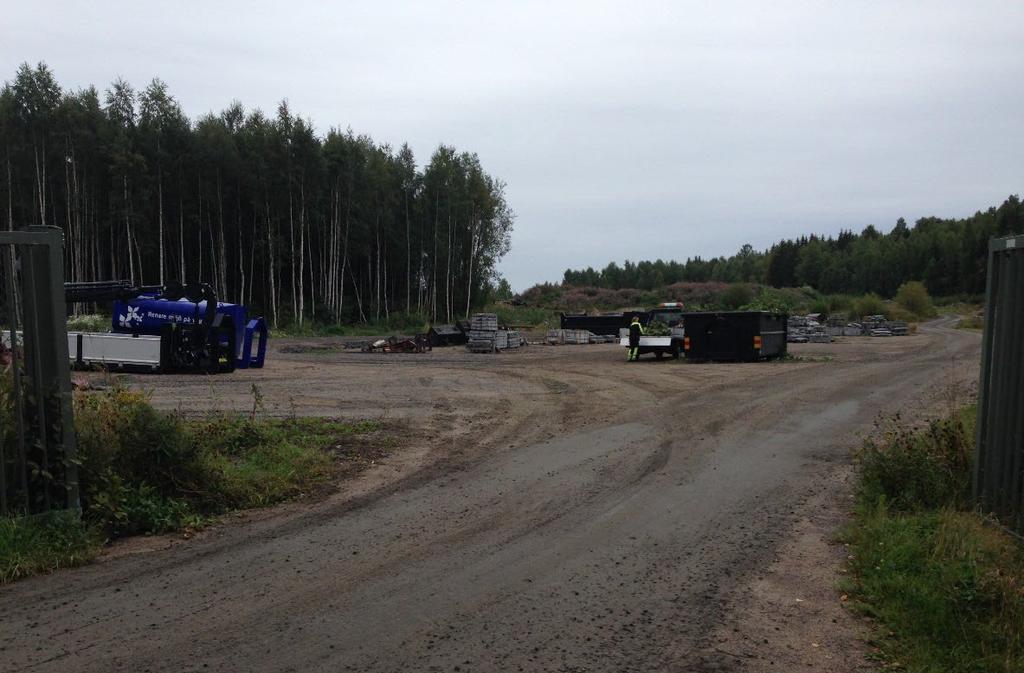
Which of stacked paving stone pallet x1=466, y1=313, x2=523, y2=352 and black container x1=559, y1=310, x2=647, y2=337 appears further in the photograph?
black container x1=559, y1=310, x2=647, y2=337

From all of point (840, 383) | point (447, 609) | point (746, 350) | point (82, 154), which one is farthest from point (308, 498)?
point (82, 154)

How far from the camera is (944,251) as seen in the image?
348 feet

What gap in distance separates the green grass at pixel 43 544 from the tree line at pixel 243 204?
37.2 meters

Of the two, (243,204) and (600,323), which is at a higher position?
(243,204)

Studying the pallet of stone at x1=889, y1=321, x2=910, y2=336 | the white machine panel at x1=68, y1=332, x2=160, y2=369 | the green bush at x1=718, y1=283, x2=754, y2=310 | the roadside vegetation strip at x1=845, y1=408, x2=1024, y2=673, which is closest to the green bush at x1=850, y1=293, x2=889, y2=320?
the green bush at x1=718, y1=283, x2=754, y2=310

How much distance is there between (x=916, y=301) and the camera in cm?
8056

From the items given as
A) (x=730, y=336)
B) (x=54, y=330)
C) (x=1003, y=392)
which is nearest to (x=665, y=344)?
(x=730, y=336)

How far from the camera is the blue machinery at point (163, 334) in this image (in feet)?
68.7

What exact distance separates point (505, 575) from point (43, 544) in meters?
3.50

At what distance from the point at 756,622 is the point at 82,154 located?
43.1 metres

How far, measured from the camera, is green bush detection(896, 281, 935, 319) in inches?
3130

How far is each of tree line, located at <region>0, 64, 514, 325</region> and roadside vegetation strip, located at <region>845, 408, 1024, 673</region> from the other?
40287mm

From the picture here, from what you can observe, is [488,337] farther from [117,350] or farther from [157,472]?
[157,472]

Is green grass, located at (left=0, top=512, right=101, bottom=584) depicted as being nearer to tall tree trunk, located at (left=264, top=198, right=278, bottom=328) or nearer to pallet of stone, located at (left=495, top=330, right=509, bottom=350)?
pallet of stone, located at (left=495, top=330, right=509, bottom=350)
